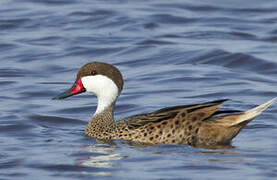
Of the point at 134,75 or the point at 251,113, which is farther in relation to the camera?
the point at 134,75

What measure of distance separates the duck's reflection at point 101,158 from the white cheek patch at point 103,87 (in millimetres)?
712

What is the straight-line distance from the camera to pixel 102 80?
11016 millimetres

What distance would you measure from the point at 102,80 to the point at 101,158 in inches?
57.1

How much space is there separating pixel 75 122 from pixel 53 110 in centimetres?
72

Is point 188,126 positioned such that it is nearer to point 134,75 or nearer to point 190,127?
point 190,127

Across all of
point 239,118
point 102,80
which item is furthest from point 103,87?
point 239,118

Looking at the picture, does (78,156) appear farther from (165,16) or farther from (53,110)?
(165,16)

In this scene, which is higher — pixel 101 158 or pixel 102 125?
pixel 102 125

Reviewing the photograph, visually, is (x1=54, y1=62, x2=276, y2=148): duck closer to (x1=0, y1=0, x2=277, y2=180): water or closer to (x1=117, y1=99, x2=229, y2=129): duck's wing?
(x1=117, y1=99, x2=229, y2=129): duck's wing

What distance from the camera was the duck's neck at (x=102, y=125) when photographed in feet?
35.8

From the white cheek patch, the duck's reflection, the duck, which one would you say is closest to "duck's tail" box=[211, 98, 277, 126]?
the duck

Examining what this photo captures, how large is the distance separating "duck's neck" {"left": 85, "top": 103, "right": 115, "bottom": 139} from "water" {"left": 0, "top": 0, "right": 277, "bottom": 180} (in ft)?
0.46

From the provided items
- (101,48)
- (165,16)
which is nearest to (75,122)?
(101,48)

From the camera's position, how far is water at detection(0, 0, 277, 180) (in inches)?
376
